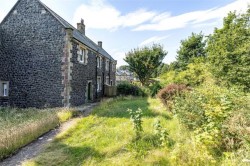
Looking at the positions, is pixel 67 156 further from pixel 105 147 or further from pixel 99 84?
pixel 99 84

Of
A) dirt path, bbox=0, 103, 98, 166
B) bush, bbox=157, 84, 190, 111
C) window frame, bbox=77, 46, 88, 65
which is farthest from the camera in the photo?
window frame, bbox=77, 46, 88, 65

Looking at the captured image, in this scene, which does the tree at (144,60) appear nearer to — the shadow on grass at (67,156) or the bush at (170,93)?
the bush at (170,93)

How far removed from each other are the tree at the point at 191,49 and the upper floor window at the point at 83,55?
15.0m

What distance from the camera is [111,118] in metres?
13.2

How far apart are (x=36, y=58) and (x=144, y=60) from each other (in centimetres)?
2304

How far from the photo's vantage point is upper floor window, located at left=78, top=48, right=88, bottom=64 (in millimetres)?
19709

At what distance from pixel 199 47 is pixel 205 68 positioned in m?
15.1

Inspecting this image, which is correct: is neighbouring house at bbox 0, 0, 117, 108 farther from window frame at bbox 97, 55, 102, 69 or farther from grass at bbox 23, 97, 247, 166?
window frame at bbox 97, 55, 102, 69

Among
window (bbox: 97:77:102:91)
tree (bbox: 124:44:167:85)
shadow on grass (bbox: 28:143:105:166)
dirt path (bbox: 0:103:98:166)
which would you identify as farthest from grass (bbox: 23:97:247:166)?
tree (bbox: 124:44:167:85)

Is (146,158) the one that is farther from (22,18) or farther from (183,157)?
(22,18)

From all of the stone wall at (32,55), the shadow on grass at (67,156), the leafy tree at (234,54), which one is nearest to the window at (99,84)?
the stone wall at (32,55)

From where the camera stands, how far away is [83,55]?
20.9m

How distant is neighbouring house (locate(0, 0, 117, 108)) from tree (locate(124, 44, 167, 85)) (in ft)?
66.9

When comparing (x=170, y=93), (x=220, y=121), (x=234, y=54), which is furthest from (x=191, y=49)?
(x=220, y=121)
